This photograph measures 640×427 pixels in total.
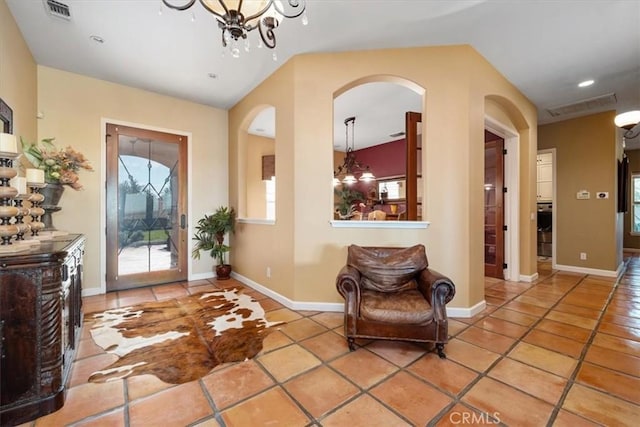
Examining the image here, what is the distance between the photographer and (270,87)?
3697 mm

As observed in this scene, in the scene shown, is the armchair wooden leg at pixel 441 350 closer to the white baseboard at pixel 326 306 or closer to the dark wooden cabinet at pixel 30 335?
the white baseboard at pixel 326 306

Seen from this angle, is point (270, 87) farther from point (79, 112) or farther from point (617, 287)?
point (617, 287)

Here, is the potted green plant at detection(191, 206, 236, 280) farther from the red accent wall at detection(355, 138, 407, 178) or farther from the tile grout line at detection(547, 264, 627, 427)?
the red accent wall at detection(355, 138, 407, 178)

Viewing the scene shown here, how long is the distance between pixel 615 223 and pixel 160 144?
25.2ft

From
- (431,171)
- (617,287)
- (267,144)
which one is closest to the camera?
A: (431,171)

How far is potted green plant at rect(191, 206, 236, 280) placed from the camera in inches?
175

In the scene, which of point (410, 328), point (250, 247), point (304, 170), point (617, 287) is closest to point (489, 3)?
point (304, 170)

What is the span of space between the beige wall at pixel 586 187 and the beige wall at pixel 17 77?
7.84 meters

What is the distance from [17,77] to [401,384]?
174 inches

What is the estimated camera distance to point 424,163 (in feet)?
10.1

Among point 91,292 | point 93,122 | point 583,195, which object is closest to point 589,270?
point 583,195

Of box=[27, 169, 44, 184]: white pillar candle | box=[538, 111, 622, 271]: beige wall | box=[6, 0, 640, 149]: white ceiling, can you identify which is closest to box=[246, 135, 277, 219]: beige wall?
box=[6, 0, 640, 149]: white ceiling

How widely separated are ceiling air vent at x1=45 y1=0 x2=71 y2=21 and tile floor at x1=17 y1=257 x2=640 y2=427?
9.79ft

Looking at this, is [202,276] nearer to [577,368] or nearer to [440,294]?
[440,294]
